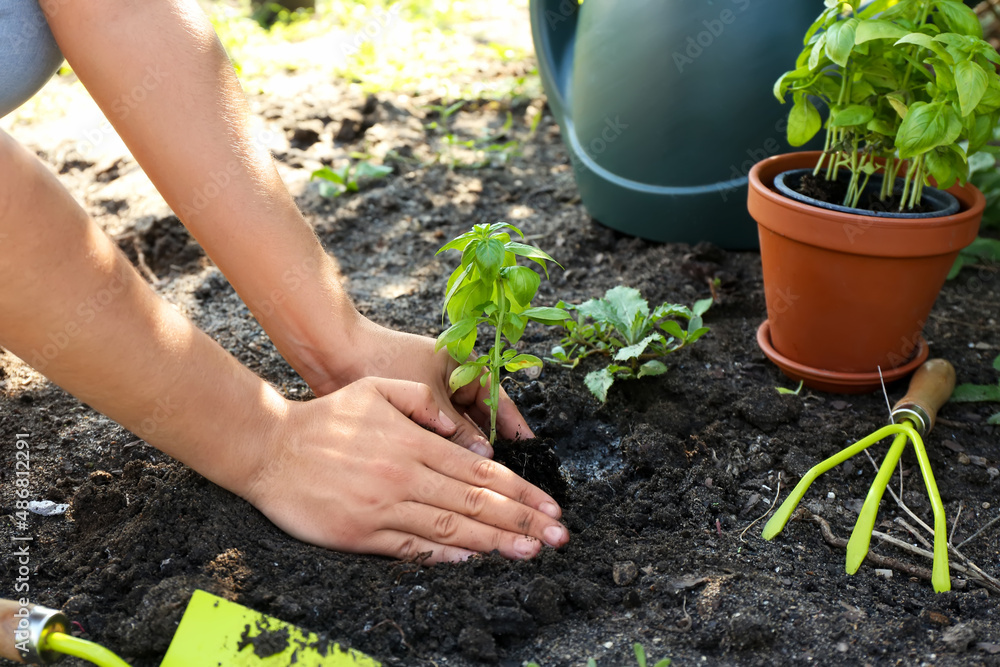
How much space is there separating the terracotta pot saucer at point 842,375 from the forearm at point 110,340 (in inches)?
40.4

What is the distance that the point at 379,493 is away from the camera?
117cm

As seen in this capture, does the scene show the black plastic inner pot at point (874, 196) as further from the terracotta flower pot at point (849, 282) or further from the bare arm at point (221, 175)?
the bare arm at point (221, 175)

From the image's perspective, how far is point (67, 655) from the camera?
104cm

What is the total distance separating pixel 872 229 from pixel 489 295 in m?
0.71

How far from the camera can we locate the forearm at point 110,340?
0.97 metres

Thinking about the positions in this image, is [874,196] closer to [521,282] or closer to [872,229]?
[872,229]

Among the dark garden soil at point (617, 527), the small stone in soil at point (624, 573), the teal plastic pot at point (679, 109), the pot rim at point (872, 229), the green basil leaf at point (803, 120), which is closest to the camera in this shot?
the dark garden soil at point (617, 527)

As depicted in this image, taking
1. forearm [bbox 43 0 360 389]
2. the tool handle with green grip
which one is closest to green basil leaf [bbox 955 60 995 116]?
forearm [bbox 43 0 360 389]

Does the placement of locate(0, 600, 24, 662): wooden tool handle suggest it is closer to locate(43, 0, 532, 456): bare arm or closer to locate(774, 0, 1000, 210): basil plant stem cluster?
locate(43, 0, 532, 456): bare arm

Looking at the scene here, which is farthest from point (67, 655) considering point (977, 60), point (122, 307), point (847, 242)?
point (977, 60)

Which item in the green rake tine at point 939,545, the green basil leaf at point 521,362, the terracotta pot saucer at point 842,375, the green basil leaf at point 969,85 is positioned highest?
the green basil leaf at point 969,85

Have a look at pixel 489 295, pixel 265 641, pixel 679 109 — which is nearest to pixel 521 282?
pixel 489 295

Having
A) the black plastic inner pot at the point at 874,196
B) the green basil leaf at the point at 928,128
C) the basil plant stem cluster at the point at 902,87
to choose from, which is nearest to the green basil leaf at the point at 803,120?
the basil plant stem cluster at the point at 902,87

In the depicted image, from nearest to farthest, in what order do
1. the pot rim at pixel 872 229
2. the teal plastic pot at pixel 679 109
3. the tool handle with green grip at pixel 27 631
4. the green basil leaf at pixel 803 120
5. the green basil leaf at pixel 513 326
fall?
the tool handle with green grip at pixel 27 631 → the green basil leaf at pixel 513 326 → the pot rim at pixel 872 229 → the green basil leaf at pixel 803 120 → the teal plastic pot at pixel 679 109
